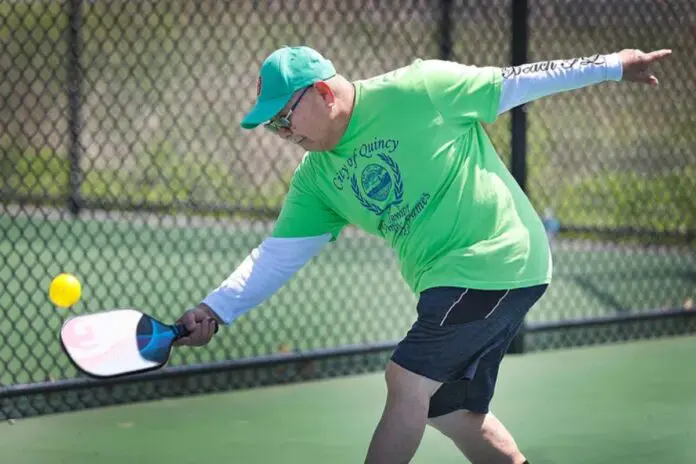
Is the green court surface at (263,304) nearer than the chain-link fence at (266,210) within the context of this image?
Yes

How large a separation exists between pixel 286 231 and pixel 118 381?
193cm

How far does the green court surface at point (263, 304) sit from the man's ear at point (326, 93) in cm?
259

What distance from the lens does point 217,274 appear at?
8219 millimetres

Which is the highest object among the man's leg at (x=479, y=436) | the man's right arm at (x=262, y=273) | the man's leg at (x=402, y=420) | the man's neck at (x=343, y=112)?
the man's neck at (x=343, y=112)

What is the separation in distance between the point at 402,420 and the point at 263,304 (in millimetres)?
3674

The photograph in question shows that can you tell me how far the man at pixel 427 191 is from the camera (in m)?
3.74

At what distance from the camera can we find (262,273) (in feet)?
13.1

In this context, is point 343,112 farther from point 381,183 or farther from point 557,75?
point 557,75

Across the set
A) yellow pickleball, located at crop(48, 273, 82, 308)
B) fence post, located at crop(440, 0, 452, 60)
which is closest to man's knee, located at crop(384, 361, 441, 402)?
yellow pickleball, located at crop(48, 273, 82, 308)

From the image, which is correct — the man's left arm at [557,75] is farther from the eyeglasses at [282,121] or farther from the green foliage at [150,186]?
the green foliage at [150,186]

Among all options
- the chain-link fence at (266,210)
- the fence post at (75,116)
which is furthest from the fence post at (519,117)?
the fence post at (75,116)

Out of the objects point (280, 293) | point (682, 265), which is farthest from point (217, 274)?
point (682, 265)

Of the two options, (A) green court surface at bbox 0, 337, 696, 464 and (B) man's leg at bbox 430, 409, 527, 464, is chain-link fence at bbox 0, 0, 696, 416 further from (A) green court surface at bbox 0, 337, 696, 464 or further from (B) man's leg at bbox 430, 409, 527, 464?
(B) man's leg at bbox 430, 409, 527, 464

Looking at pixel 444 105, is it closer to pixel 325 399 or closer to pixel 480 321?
pixel 480 321
